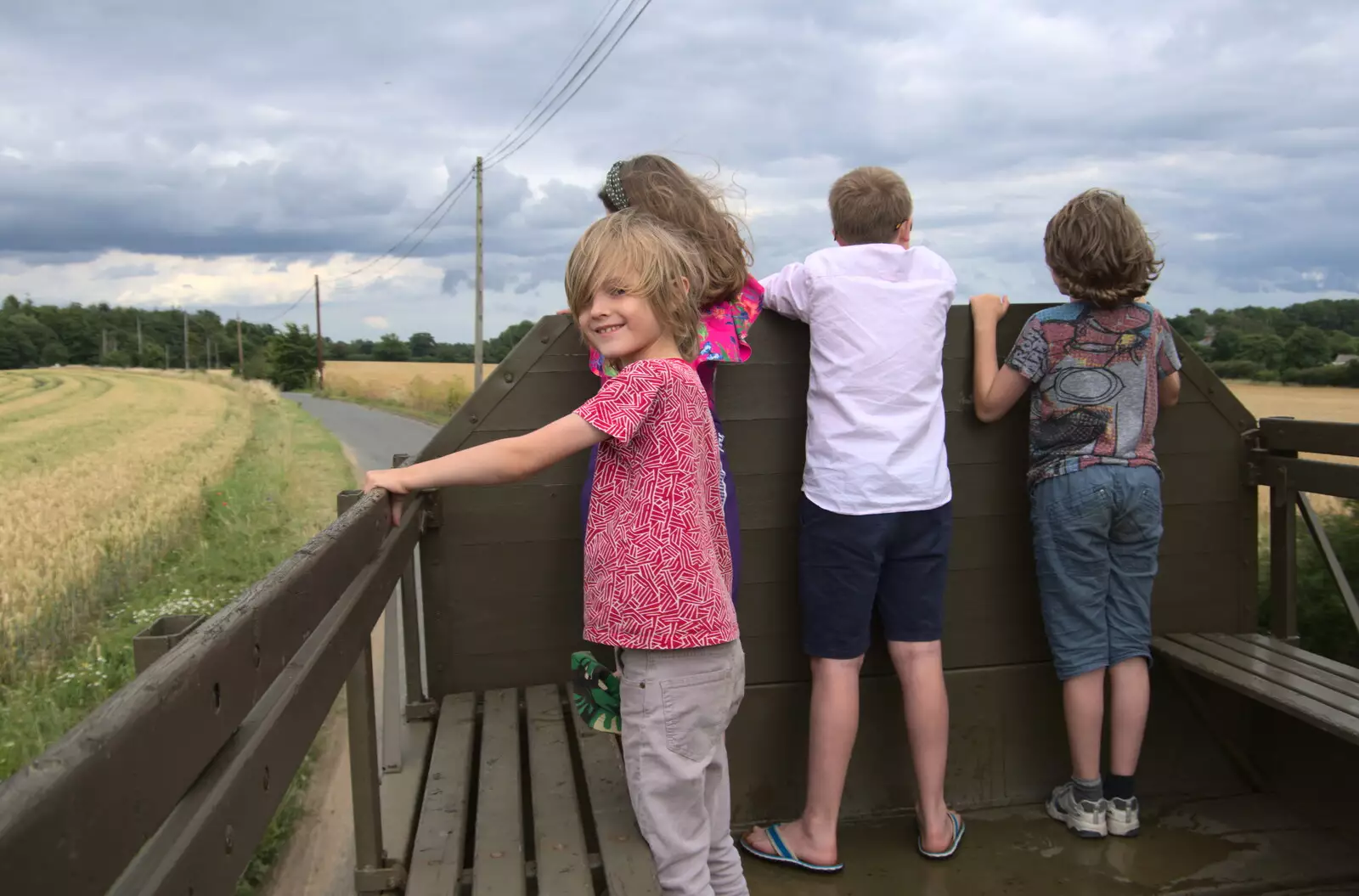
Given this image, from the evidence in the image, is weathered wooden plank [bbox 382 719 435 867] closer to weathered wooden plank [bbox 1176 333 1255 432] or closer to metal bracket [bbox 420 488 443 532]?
metal bracket [bbox 420 488 443 532]

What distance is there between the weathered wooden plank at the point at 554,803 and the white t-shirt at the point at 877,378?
3.12 feet

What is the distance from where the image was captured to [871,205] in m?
2.82

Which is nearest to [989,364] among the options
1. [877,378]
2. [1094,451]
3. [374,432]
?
[1094,451]

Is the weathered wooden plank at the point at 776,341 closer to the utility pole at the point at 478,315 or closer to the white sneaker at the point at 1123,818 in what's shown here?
the white sneaker at the point at 1123,818

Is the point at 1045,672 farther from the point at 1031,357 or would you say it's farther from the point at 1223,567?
the point at 1031,357

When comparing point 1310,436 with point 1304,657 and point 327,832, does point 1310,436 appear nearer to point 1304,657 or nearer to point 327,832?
point 1304,657

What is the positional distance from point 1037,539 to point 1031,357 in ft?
1.77

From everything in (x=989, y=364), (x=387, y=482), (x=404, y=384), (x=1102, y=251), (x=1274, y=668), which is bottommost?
(x=1274, y=668)

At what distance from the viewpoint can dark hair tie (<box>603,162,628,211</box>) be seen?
249 centimetres

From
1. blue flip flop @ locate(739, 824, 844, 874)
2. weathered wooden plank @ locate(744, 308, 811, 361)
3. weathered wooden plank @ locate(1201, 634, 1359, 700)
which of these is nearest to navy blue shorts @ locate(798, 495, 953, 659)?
weathered wooden plank @ locate(744, 308, 811, 361)

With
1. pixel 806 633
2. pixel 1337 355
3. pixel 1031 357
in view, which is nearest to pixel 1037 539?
pixel 1031 357

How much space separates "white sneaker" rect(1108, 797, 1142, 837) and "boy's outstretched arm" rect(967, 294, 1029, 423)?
123cm

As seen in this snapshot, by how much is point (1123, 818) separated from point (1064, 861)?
0.27 metres

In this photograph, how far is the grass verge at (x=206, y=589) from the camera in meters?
4.89
